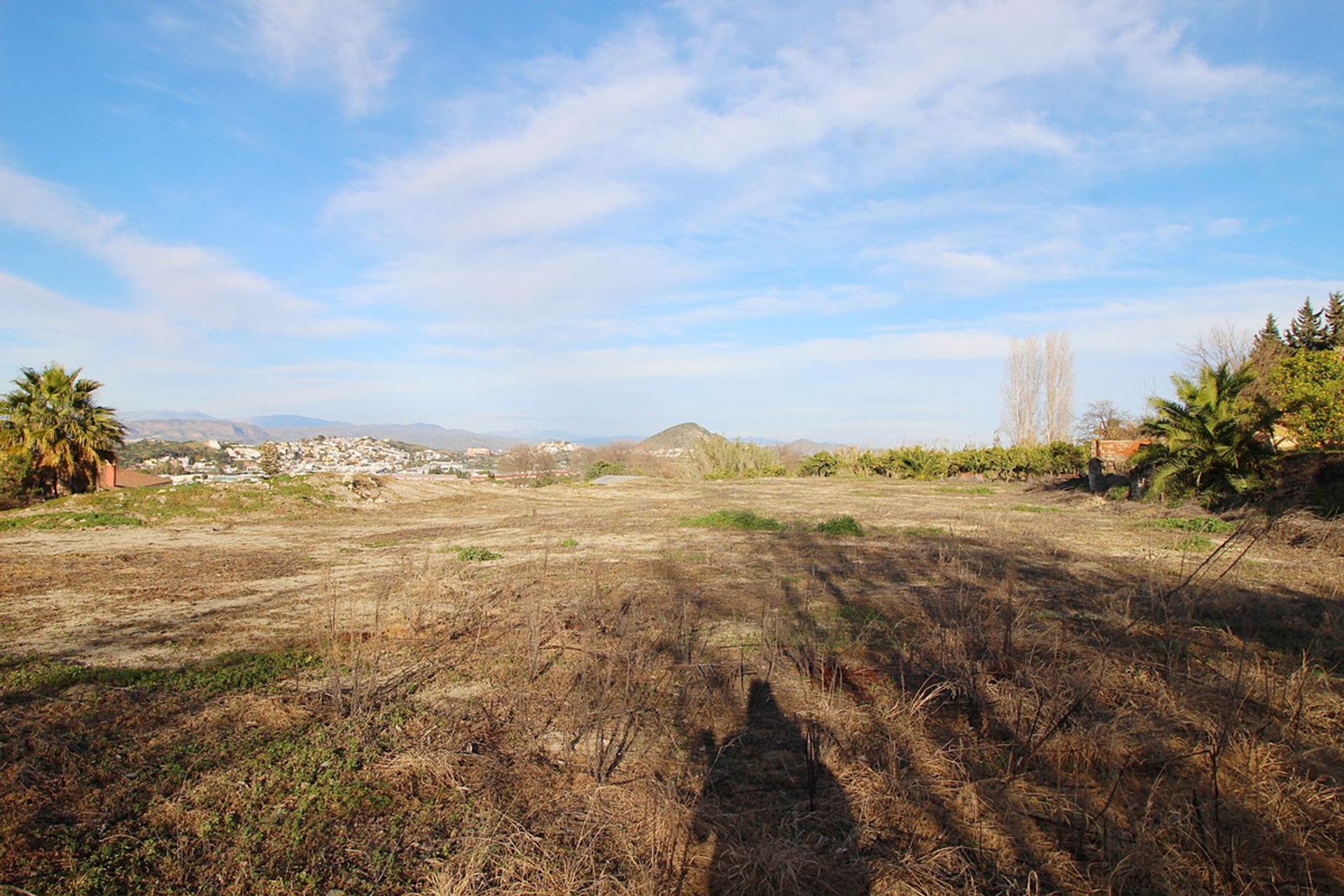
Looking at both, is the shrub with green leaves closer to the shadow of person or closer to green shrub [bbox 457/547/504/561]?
the shadow of person

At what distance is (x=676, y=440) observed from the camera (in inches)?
2699

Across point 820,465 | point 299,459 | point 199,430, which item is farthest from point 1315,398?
point 199,430

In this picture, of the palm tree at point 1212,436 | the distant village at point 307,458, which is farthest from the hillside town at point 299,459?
the palm tree at point 1212,436

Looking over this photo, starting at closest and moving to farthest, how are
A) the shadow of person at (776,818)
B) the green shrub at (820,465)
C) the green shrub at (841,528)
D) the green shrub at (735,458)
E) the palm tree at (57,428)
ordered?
1. the shadow of person at (776,818)
2. the green shrub at (841,528)
3. the palm tree at (57,428)
4. the green shrub at (820,465)
5. the green shrub at (735,458)

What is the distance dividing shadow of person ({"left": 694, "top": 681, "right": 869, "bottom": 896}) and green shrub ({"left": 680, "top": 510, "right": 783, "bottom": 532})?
9457mm

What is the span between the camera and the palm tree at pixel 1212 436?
13.5m

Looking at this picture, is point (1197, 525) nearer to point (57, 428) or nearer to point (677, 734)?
point (677, 734)

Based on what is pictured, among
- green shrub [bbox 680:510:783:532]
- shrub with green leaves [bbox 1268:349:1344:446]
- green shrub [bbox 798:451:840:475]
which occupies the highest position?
shrub with green leaves [bbox 1268:349:1344:446]

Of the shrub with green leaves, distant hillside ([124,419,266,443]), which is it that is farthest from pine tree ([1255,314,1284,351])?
distant hillside ([124,419,266,443])

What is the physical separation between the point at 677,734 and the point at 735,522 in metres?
10.3

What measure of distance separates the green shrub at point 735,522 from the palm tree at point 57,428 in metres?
17.6

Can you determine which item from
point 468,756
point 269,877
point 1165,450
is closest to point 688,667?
point 468,756

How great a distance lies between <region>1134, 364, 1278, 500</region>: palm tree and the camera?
13500mm

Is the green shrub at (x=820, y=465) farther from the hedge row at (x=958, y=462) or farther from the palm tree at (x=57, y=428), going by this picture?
the palm tree at (x=57, y=428)
